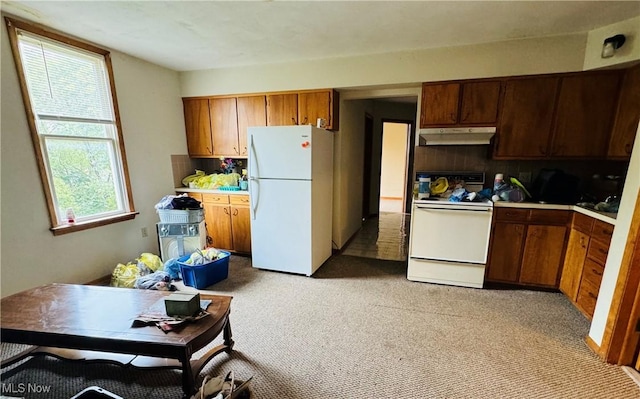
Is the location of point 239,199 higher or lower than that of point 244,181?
lower

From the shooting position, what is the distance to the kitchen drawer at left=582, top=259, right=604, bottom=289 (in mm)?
2043

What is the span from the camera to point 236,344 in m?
1.94

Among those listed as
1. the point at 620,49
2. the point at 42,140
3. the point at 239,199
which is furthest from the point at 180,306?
the point at 620,49

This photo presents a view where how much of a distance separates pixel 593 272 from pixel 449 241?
3.47ft

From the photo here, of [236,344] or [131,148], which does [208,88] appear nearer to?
[131,148]

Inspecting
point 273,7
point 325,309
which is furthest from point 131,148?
point 325,309

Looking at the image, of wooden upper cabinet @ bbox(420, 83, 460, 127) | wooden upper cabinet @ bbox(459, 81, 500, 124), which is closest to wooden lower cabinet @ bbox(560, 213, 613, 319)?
wooden upper cabinet @ bbox(459, 81, 500, 124)

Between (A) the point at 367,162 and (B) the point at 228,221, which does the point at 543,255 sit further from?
(B) the point at 228,221

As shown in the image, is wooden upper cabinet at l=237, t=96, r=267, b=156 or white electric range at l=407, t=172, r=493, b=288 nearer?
white electric range at l=407, t=172, r=493, b=288

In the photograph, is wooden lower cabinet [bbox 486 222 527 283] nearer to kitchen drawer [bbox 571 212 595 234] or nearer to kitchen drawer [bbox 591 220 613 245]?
kitchen drawer [bbox 571 212 595 234]

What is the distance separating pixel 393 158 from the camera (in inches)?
303

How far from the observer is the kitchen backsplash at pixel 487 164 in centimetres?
273

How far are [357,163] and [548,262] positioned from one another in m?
2.76

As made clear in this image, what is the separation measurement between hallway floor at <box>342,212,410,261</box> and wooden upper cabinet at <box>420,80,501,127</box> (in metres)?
1.80
